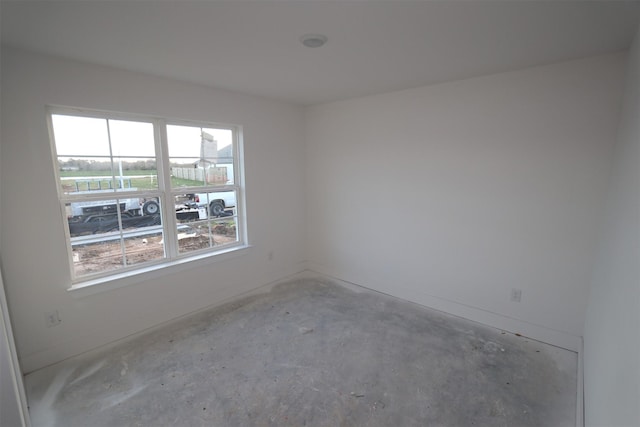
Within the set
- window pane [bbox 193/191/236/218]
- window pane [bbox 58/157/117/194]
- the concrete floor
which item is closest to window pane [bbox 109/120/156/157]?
window pane [bbox 58/157/117/194]

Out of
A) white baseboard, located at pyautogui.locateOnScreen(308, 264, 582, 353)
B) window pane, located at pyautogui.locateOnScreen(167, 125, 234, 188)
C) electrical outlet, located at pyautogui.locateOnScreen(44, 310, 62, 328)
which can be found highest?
window pane, located at pyautogui.locateOnScreen(167, 125, 234, 188)

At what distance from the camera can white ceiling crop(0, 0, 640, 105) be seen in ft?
4.98

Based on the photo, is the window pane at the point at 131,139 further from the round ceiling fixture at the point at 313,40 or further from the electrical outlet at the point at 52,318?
the round ceiling fixture at the point at 313,40

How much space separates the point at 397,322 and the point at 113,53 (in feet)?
10.6

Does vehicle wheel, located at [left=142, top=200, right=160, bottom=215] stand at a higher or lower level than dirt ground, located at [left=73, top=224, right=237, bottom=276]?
higher

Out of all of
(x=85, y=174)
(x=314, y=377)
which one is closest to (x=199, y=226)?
(x=85, y=174)

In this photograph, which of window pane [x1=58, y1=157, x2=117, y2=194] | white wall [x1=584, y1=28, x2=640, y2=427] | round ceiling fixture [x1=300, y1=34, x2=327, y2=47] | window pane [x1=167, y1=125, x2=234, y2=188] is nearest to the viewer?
white wall [x1=584, y1=28, x2=640, y2=427]

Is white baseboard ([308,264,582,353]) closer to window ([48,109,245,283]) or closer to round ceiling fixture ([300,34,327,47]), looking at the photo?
window ([48,109,245,283])

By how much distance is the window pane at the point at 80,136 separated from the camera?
7.73 ft

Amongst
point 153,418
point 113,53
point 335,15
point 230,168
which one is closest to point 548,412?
point 153,418

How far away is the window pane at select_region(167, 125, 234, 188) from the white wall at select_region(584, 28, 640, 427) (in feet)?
10.8

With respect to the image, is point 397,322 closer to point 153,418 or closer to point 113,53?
point 153,418

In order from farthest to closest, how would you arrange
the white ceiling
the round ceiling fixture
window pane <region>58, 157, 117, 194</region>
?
window pane <region>58, 157, 117, 194</region>, the round ceiling fixture, the white ceiling

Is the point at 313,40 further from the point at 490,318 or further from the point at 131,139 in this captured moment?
the point at 490,318
